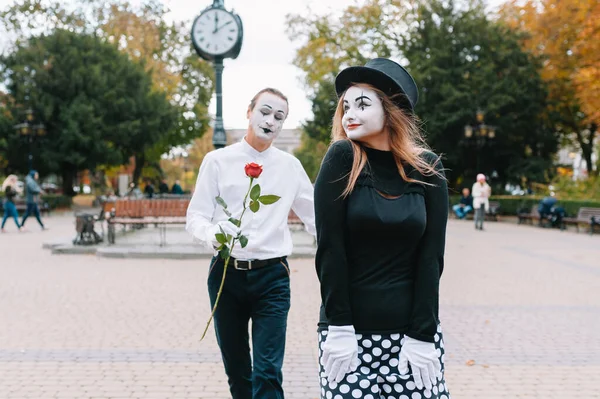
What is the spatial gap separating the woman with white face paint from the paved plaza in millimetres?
2295

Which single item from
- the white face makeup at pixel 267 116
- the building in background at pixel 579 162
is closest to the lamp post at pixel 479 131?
the building in background at pixel 579 162

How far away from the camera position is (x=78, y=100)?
31.8m

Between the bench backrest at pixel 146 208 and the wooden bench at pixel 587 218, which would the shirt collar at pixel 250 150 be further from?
the wooden bench at pixel 587 218

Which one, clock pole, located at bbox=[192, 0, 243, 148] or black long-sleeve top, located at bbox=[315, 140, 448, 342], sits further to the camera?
clock pole, located at bbox=[192, 0, 243, 148]

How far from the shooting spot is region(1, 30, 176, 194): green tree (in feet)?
103

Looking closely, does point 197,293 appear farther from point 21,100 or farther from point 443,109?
point 21,100

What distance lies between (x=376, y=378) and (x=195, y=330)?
4.28 m

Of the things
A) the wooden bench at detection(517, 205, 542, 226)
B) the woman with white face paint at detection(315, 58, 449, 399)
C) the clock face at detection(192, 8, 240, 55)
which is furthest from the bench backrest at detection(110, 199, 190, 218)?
the woman with white face paint at detection(315, 58, 449, 399)

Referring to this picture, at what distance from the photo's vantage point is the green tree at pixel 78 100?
3133 cm

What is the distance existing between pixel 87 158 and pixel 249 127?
102ft

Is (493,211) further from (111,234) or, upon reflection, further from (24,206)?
(24,206)

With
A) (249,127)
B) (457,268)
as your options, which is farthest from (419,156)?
(457,268)

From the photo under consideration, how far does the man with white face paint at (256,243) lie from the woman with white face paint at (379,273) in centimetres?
92

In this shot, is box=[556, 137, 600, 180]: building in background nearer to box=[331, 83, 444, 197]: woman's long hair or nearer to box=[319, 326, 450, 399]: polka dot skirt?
box=[331, 83, 444, 197]: woman's long hair
